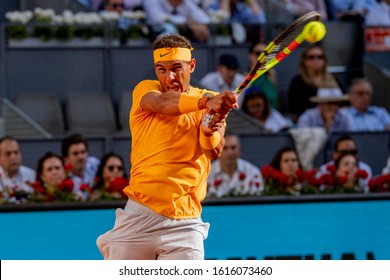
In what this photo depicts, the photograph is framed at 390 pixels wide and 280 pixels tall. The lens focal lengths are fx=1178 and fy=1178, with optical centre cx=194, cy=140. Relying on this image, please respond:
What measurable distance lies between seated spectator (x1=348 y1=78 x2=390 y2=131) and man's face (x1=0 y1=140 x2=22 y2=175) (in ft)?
12.7

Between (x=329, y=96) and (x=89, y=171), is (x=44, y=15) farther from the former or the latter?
(x=329, y=96)

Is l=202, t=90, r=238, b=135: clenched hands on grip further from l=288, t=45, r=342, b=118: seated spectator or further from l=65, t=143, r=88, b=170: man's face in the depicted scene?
l=288, t=45, r=342, b=118: seated spectator

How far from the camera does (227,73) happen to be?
39.6 ft

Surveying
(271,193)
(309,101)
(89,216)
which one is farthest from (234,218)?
(309,101)

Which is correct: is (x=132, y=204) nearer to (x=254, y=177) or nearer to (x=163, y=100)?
(x=163, y=100)

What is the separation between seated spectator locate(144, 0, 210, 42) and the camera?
495 inches

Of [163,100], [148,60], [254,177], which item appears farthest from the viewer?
[148,60]

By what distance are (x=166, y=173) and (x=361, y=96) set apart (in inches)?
241

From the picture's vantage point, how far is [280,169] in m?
10.0

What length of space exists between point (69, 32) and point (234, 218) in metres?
4.44

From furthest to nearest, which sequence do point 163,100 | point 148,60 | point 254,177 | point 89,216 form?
point 148,60 → point 254,177 → point 89,216 → point 163,100

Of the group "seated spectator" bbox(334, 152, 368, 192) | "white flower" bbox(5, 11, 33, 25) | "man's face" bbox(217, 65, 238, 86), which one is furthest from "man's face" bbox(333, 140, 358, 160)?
"white flower" bbox(5, 11, 33, 25)

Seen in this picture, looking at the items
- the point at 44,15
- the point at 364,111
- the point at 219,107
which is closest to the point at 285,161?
the point at 364,111

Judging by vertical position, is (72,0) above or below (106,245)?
above
